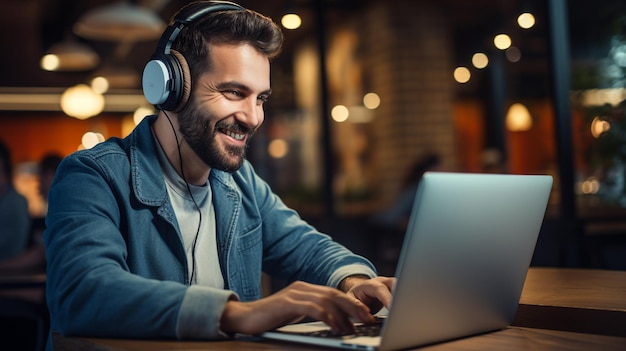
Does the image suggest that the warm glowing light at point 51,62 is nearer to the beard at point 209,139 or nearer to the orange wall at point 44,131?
the beard at point 209,139

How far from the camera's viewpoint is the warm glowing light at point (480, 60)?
10695mm

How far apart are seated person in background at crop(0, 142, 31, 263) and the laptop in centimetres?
371

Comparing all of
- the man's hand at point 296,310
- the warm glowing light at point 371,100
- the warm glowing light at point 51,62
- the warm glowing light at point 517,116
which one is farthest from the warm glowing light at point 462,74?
the man's hand at point 296,310

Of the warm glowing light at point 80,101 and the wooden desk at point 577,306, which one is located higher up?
the warm glowing light at point 80,101

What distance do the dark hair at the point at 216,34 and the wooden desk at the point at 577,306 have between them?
77 cm

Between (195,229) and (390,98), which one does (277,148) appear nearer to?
(390,98)

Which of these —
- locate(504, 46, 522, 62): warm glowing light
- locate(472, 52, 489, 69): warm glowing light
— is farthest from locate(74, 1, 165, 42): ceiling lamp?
locate(472, 52, 489, 69): warm glowing light

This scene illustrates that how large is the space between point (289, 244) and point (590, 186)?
13.6 ft

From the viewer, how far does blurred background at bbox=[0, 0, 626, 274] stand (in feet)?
15.7

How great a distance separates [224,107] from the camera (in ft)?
5.29

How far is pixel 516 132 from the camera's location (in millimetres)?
12320

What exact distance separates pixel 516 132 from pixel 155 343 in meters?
11.7

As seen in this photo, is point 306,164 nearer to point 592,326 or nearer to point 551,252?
point 551,252

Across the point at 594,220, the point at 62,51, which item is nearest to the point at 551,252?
the point at 594,220
